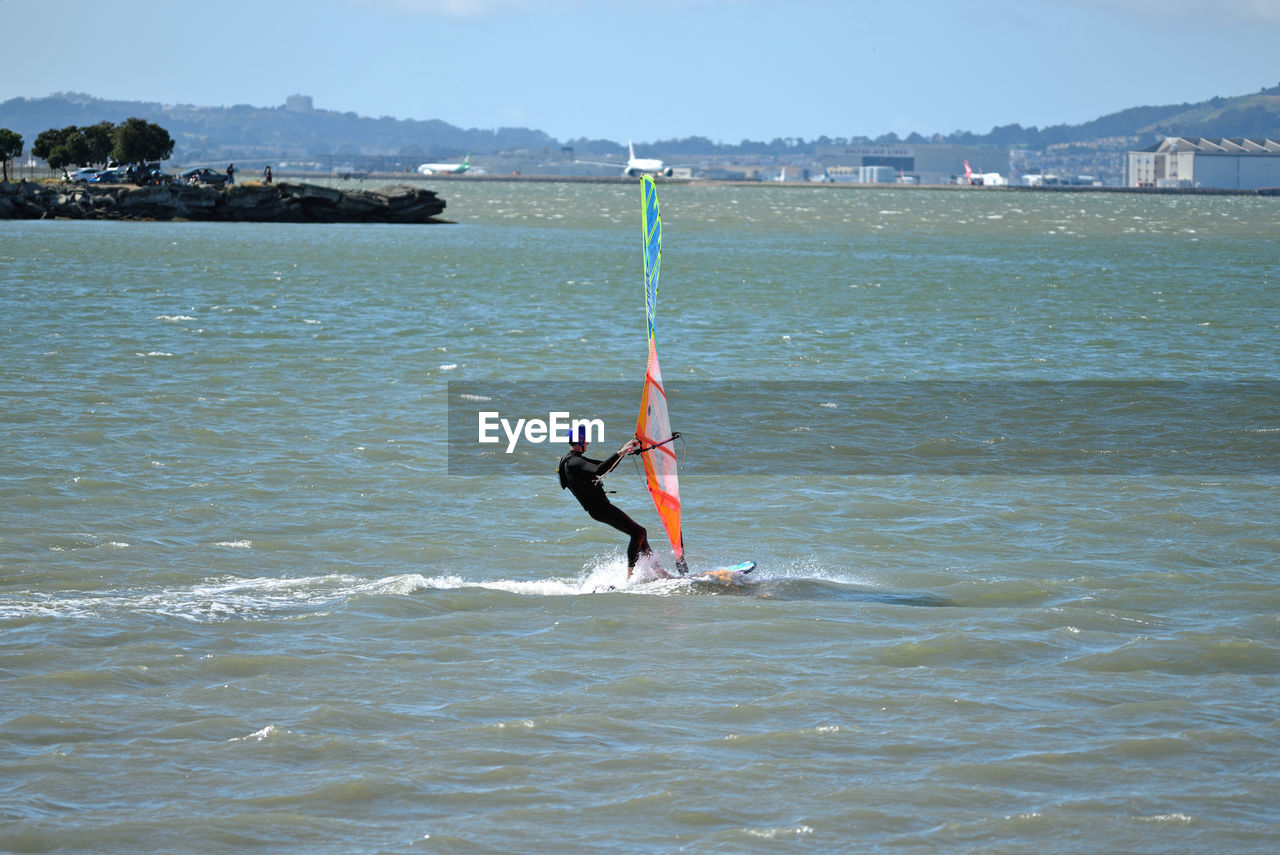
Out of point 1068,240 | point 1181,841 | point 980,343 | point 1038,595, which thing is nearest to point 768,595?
point 1038,595

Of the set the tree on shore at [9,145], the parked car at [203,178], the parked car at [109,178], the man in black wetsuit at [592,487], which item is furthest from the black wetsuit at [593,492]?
the tree on shore at [9,145]

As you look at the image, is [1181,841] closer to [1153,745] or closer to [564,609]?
[1153,745]

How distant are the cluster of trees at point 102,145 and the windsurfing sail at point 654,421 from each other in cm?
9417

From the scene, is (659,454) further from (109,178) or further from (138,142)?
(138,142)

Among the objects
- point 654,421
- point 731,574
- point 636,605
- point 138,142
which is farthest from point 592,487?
point 138,142

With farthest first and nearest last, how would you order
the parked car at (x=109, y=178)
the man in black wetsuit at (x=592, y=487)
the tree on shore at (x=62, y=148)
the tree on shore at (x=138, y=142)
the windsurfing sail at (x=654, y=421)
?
the tree on shore at (x=138, y=142) → the tree on shore at (x=62, y=148) → the parked car at (x=109, y=178) → the man in black wetsuit at (x=592, y=487) → the windsurfing sail at (x=654, y=421)

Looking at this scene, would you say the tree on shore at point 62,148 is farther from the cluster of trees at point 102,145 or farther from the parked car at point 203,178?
the parked car at point 203,178

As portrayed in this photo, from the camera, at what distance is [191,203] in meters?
87.2

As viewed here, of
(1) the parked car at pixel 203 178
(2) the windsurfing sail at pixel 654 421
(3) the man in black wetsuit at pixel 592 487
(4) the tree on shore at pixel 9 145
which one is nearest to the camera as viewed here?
(2) the windsurfing sail at pixel 654 421

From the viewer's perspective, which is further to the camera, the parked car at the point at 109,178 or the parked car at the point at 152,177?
the parked car at the point at 109,178

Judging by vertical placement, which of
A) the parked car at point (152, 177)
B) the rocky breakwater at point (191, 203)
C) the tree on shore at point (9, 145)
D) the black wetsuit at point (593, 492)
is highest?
the tree on shore at point (9, 145)

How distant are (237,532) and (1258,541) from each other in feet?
39.0

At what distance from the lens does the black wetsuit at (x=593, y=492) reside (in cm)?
1368

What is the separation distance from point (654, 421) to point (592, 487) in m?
1.00
